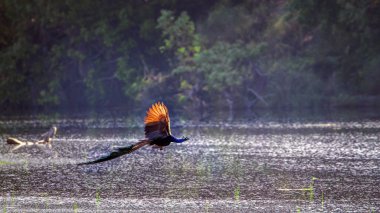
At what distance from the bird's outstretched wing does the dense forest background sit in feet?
134

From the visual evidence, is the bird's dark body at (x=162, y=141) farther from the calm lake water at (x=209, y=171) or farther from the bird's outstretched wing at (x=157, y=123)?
the calm lake water at (x=209, y=171)

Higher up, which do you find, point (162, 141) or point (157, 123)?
point (157, 123)

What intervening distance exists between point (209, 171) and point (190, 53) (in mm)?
39474

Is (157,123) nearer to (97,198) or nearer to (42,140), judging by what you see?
(97,198)

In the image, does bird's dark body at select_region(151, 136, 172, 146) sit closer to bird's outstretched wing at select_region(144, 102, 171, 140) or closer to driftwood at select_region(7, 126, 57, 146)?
bird's outstretched wing at select_region(144, 102, 171, 140)

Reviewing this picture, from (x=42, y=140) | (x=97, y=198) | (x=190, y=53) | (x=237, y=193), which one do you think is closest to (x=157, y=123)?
(x=97, y=198)

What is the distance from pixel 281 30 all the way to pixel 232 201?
45.3 m

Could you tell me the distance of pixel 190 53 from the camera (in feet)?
217

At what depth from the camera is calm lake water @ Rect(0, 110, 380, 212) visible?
810 inches

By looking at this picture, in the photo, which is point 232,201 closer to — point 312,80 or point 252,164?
point 252,164

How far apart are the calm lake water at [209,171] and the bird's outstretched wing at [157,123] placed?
11.1ft

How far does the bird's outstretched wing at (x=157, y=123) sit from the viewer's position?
16688 millimetres

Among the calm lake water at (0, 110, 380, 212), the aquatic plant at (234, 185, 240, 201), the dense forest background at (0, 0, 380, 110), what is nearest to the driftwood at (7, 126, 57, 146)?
the calm lake water at (0, 110, 380, 212)

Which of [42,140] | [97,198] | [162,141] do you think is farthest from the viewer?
[42,140]
